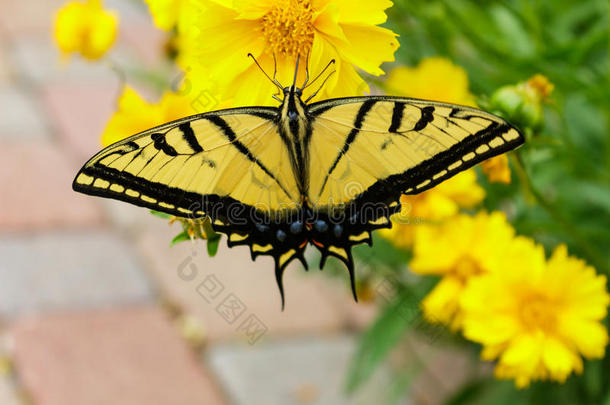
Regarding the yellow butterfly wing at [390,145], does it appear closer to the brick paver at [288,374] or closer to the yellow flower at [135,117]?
the yellow flower at [135,117]

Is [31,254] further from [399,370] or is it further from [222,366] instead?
[399,370]

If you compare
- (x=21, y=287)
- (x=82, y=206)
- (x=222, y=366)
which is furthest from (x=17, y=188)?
(x=222, y=366)

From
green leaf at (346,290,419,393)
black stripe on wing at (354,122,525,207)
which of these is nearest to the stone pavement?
green leaf at (346,290,419,393)

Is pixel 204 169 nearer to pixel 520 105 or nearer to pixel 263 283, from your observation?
pixel 520 105

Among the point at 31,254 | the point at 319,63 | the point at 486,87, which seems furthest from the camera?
the point at 31,254

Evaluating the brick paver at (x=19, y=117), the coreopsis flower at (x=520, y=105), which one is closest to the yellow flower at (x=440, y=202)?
the coreopsis flower at (x=520, y=105)

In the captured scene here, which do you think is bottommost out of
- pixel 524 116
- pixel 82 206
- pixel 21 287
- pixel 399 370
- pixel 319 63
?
pixel 399 370

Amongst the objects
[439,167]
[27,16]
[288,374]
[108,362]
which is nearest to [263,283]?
[288,374]

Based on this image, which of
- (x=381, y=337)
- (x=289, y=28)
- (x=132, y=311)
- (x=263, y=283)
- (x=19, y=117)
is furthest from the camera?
(x=19, y=117)
